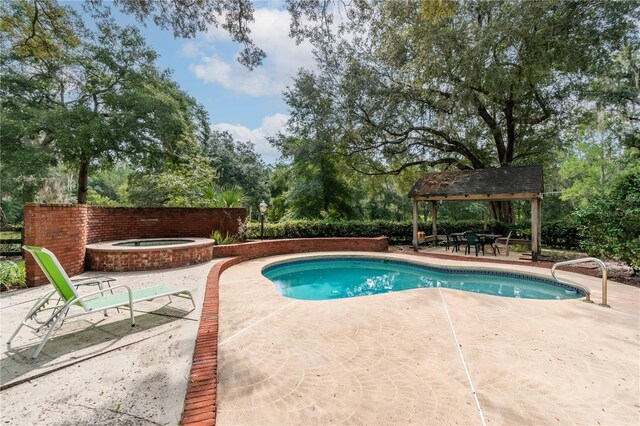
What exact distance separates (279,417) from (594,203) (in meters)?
9.55

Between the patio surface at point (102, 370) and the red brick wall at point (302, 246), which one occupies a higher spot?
the red brick wall at point (302, 246)

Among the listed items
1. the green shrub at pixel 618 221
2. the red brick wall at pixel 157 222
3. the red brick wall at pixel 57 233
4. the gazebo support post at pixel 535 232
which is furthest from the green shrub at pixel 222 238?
the green shrub at pixel 618 221

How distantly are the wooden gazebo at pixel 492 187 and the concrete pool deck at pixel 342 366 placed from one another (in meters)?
5.91

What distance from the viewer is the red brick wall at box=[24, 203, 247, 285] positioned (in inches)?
204

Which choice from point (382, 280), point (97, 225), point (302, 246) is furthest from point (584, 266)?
point (97, 225)

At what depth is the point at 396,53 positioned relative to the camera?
38.8 feet

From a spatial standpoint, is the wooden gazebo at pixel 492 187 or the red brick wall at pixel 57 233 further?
the wooden gazebo at pixel 492 187

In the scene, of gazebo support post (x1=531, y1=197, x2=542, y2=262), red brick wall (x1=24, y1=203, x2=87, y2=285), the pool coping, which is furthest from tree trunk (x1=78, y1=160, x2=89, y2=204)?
gazebo support post (x1=531, y1=197, x2=542, y2=262)

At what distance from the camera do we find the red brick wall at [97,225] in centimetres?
519

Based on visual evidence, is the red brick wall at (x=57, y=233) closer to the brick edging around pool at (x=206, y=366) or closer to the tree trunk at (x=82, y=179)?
the brick edging around pool at (x=206, y=366)

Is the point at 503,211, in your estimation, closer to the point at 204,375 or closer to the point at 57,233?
the point at 204,375

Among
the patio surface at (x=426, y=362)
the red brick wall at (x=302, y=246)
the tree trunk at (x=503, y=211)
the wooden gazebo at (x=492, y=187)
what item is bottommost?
the patio surface at (x=426, y=362)

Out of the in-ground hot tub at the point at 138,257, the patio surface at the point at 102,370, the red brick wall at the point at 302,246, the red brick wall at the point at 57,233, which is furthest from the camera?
the red brick wall at the point at 302,246

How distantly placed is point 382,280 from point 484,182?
6459 mm
